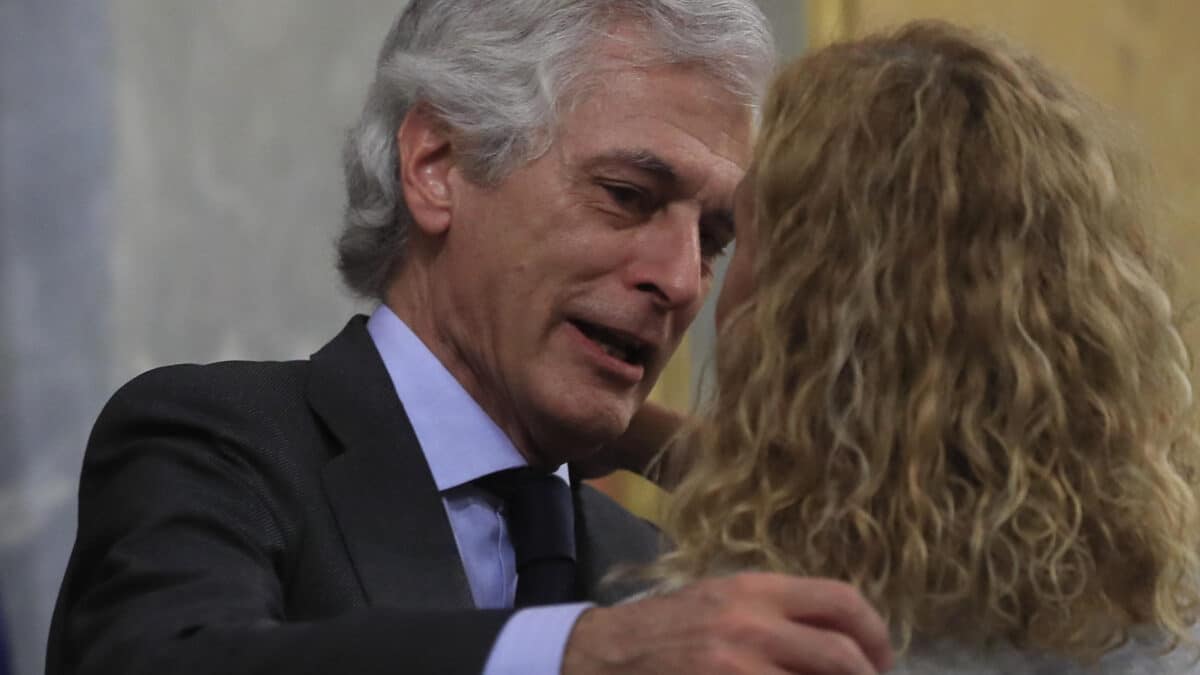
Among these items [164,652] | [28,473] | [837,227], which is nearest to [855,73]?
[837,227]

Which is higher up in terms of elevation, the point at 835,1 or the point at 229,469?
the point at 835,1

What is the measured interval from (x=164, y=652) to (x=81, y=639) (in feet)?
0.78

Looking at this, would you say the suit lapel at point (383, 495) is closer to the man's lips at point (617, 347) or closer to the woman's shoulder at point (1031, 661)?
the man's lips at point (617, 347)

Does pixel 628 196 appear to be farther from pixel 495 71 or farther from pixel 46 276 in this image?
pixel 46 276

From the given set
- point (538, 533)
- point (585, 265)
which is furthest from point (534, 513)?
point (585, 265)

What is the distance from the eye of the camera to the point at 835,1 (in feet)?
10.1

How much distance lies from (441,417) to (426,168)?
31 cm

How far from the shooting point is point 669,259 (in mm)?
1880

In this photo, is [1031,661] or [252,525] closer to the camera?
[1031,661]

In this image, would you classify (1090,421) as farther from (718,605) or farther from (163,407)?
(163,407)

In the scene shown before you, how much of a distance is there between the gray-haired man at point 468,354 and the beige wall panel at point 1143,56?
150 centimetres

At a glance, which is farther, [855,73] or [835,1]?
[835,1]

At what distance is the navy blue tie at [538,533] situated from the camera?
1.77 meters

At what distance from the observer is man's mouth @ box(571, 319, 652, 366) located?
73.9 inches
